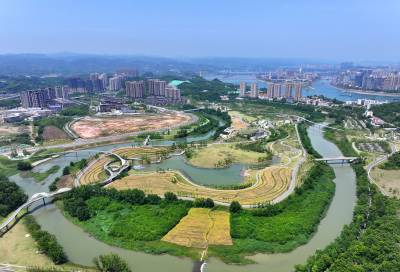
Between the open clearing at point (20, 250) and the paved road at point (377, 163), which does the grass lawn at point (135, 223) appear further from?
the paved road at point (377, 163)

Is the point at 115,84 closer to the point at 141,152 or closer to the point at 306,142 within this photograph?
the point at 141,152

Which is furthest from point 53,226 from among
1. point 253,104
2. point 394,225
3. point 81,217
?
point 253,104

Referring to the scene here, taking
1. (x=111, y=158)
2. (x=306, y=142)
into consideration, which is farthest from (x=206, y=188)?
(x=306, y=142)

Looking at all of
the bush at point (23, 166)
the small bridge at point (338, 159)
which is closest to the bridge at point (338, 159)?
the small bridge at point (338, 159)

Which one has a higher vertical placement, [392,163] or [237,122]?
[392,163]

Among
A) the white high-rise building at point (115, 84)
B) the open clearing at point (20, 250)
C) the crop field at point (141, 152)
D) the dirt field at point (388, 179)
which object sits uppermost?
the white high-rise building at point (115, 84)

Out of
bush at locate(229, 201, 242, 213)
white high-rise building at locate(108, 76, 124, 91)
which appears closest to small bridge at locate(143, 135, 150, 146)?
bush at locate(229, 201, 242, 213)
